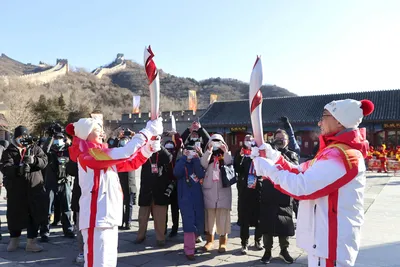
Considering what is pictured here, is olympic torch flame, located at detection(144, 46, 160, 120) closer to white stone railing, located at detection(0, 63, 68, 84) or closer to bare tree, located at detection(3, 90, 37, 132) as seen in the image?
bare tree, located at detection(3, 90, 37, 132)

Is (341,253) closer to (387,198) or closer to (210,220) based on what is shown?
(210,220)

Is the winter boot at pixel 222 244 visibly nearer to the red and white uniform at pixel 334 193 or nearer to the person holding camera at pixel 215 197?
the person holding camera at pixel 215 197

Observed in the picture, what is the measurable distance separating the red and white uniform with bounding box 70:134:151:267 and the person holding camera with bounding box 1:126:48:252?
2505 mm

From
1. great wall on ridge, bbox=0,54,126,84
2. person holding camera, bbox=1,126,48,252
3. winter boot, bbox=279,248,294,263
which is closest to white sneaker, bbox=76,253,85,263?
person holding camera, bbox=1,126,48,252

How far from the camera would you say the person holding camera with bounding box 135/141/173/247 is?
226 inches

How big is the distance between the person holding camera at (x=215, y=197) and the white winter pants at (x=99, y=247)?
232cm

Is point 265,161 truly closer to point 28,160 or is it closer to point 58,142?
point 28,160

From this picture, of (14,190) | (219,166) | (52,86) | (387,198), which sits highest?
(52,86)

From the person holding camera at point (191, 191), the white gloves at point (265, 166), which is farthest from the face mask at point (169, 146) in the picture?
the white gloves at point (265, 166)

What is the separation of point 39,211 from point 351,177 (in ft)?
16.0

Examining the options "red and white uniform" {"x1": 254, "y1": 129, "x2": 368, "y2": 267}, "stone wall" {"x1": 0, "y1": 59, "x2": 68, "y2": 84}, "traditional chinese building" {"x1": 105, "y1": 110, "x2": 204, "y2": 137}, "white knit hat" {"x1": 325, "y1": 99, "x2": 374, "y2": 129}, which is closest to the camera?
"red and white uniform" {"x1": 254, "y1": 129, "x2": 368, "y2": 267}

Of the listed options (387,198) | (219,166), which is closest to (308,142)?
(387,198)

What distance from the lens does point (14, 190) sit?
5.41m

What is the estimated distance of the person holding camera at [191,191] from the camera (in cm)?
519
